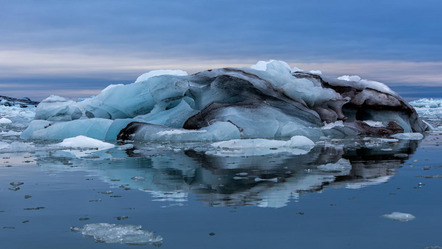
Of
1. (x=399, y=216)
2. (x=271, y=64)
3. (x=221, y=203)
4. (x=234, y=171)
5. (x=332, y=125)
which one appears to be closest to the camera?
(x=399, y=216)

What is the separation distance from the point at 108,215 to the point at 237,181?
1.81 metres

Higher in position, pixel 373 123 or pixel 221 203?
pixel 373 123

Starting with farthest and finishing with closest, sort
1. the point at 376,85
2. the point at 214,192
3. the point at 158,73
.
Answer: the point at 158,73 → the point at 376,85 → the point at 214,192

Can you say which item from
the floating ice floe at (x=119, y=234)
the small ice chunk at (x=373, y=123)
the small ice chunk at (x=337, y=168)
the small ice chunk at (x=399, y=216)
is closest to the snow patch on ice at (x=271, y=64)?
the small ice chunk at (x=373, y=123)

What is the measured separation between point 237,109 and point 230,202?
894 cm

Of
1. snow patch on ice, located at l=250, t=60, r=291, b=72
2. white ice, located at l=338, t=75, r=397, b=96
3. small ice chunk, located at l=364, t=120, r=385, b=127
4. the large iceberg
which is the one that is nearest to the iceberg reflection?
A: the large iceberg

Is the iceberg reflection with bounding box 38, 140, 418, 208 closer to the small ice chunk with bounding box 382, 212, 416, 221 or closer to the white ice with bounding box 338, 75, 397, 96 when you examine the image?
the small ice chunk with bounding box 382, 212, 416, 221

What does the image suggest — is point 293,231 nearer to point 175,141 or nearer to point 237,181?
point 237,181

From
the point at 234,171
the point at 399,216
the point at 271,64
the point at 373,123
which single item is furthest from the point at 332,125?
the point at 399,216

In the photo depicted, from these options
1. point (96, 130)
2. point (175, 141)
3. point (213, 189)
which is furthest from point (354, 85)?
point (213, 189)

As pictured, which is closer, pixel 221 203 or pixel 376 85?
pixel 221 203

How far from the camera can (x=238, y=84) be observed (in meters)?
13.6

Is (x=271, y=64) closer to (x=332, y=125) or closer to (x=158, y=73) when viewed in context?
(x=332, y=125)

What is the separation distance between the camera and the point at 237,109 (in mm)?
13047
